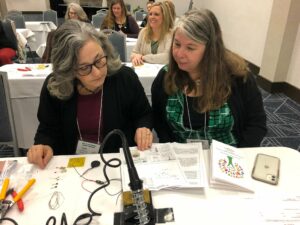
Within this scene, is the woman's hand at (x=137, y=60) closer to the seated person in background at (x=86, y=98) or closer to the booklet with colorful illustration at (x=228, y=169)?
the seated person in background at (x=86, y=98)

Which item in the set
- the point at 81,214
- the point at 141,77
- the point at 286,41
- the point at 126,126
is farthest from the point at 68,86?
the point at 286,41

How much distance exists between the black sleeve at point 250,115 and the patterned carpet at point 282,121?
1.30 meters

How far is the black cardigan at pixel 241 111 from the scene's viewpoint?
1438mm

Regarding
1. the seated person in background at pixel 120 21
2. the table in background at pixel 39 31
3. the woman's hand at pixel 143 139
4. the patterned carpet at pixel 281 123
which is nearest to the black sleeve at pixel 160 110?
the woman's hand at pixel 143 139

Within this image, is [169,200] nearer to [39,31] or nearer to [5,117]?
[5,117]

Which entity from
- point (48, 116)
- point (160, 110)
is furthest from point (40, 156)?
point (160, 110)

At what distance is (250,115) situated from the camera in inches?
58.8

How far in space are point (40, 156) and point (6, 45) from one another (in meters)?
3.60

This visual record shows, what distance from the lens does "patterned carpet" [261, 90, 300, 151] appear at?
8.99ft

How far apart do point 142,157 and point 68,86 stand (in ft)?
1.73

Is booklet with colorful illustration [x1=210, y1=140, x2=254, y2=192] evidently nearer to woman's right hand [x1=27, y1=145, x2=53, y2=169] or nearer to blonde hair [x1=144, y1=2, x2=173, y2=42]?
woman's right hand [x1=27, y1=145, x2=53, y2=169]

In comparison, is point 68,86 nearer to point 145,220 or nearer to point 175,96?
point 175,96

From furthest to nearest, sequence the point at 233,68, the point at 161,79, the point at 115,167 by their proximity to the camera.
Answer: the point at 161,79 < the point at 233,68 < the point at 115,167

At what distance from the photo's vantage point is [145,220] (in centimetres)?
80
